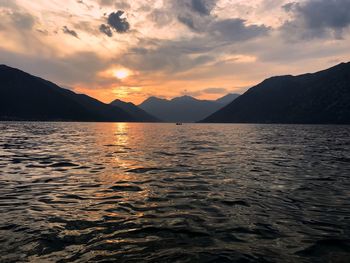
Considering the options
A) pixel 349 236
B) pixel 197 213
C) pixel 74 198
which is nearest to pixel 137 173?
pixel 74 198

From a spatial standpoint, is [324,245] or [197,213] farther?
[197,213]

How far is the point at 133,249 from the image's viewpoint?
31.3ft

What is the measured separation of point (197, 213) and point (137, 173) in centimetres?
1161

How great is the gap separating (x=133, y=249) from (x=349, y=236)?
756 centimetres

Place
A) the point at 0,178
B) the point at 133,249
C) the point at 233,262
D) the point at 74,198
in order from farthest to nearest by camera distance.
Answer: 1. the point at 0,178
2. the point at 74,198
3. the point at 133,249
4. the point at 233,262

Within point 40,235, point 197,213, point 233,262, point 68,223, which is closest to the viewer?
point 233,262

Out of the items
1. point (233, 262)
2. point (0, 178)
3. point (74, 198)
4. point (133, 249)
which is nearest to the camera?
point (233, 262)

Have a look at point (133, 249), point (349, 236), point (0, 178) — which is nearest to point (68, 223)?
point (133, 249)

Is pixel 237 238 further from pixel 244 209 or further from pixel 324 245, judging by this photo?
pixel 244 209

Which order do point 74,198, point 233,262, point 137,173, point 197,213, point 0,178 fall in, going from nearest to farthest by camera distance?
point 233,262, point 197,213, point 74,198, point 0,178, point 137,173

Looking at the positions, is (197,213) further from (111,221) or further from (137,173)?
(137,173)

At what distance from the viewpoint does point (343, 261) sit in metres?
8.95

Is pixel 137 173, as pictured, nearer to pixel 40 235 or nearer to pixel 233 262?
pixel 40 235

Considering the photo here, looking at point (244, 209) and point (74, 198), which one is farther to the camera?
point (74, 198)
